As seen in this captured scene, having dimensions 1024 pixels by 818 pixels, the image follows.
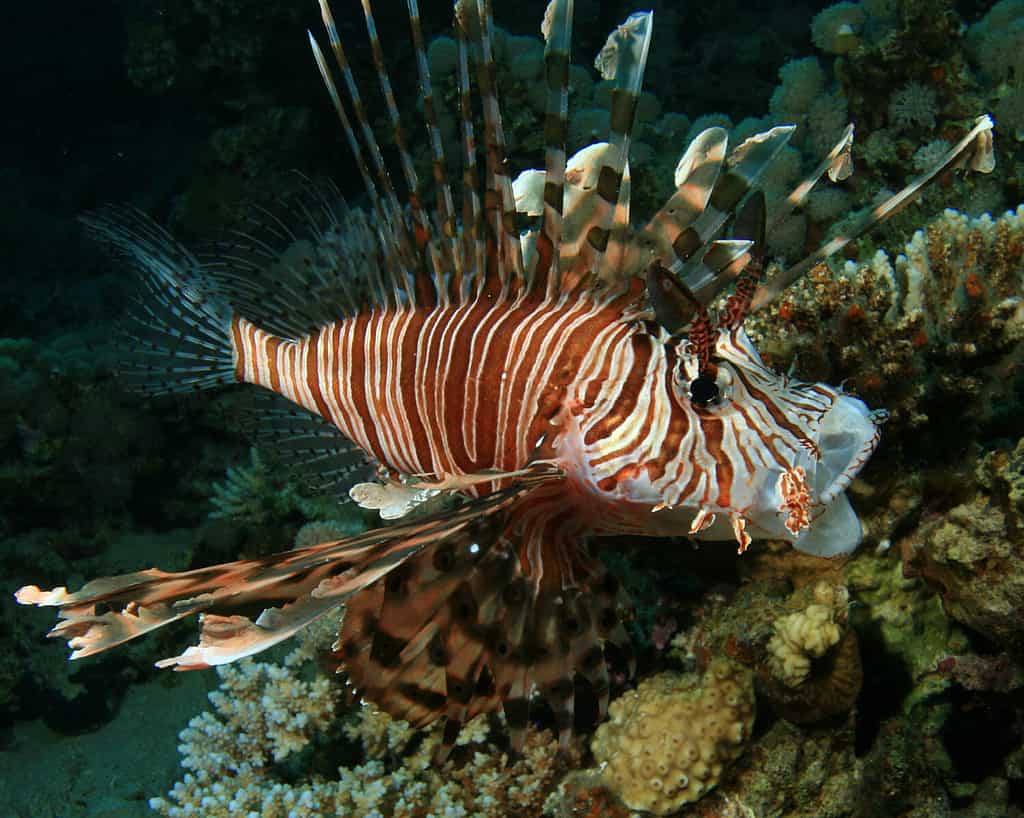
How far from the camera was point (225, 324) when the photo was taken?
12.0 ft

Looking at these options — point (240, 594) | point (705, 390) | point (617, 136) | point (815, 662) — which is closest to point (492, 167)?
point (617, 136)

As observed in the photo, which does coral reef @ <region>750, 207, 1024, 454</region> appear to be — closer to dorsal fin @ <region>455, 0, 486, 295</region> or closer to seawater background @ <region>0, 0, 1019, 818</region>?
dorsal fin @ <region>455, 0, 486, 295</region>

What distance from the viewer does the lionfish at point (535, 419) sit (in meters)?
1.71

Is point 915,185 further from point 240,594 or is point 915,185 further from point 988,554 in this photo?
point 240,594

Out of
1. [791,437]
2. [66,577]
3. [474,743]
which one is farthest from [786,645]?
[66,577]

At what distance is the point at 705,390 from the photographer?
1885 millimetres

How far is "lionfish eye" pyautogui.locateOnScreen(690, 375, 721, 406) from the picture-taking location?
188cm

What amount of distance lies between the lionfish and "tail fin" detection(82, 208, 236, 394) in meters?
0.93

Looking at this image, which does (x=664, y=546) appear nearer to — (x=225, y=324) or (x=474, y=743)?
(x=474, y=743)

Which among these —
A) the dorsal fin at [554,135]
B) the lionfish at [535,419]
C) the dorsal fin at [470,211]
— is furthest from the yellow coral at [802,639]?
the dorsal fin at [470,211]

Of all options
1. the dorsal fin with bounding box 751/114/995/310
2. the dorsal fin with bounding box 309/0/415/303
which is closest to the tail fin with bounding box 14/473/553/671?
the dorsal fin with bounding box 751/114/995/310

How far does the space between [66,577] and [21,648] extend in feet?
2.70

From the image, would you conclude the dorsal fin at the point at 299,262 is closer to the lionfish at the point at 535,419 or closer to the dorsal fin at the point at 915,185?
the lionfish at the point at 535,419

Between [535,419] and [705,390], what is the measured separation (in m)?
0.56
